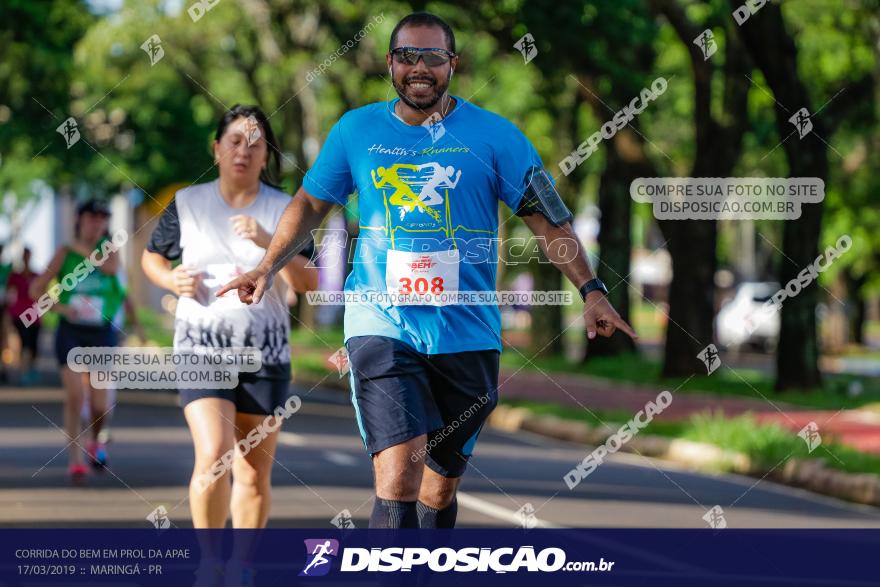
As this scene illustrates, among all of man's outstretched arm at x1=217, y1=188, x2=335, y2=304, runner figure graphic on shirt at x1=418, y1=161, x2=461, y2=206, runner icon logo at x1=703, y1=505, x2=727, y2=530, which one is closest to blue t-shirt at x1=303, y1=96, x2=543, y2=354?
runner figure graphic on shirt at x1=418, y1=161, x2=461, y2=206

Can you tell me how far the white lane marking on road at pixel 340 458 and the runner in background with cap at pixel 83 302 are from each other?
2445 mm

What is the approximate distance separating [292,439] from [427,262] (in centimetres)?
1189

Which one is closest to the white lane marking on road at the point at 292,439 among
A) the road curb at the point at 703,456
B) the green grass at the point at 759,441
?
the road curb at the point at 703,456

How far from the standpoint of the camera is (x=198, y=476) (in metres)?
7.55

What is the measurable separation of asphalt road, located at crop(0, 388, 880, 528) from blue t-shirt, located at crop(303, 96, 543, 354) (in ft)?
15.0

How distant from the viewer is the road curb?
44.7 feet

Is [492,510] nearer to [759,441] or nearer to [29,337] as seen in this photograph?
[759,441]

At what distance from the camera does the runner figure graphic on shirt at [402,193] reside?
610 centimetres

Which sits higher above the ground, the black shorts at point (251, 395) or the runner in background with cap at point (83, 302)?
the runner in background with cap at point (83, 302)

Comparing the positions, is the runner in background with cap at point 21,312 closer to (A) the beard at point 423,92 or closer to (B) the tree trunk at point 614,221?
(B) the tree trunk at point 614,221

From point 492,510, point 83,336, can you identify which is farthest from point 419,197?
point 83,336

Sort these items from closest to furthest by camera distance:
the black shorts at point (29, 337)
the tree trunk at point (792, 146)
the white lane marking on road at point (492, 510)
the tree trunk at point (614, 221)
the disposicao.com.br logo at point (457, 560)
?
the disposicao.com.br logo at point (457, 560), the white lane marking on road at point (492, 510), the tree trunk at point (792, 146), the black shorts at point (29, 337), the tree trunk at point (614, 221)

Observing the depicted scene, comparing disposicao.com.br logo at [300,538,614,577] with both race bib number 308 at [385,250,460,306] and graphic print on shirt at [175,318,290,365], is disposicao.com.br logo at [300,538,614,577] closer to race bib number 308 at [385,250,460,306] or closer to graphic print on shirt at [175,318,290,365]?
race bib number 308 at [385,250,460,306]

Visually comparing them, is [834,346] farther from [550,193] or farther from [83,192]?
[550,193]
